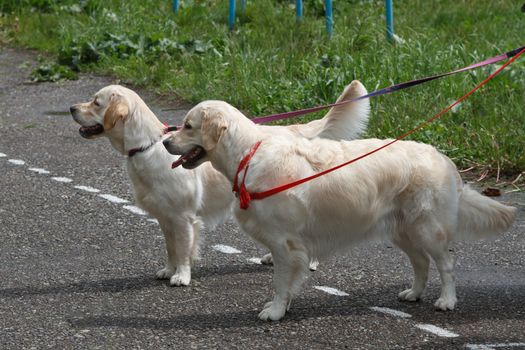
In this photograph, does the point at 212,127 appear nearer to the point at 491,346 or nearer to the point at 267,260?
the point at 267,260

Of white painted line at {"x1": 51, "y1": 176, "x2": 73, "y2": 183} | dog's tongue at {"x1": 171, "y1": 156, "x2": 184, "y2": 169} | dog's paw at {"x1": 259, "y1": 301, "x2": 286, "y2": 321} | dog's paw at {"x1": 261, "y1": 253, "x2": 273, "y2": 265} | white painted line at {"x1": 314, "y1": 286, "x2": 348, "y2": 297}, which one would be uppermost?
dog's tongue at {"x1": 171, "y1": 156, "x2": 184, "y2": 169}

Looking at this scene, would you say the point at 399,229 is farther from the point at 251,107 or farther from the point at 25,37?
the point at 25,37

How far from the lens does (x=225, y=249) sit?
7.18 meters

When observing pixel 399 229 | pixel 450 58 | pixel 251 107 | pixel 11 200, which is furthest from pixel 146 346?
pixel 450 58

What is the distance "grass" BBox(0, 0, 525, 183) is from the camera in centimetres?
951

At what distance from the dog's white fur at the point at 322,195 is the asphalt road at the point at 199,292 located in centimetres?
28

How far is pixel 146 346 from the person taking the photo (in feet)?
17.5

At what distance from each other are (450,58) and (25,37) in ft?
25.5

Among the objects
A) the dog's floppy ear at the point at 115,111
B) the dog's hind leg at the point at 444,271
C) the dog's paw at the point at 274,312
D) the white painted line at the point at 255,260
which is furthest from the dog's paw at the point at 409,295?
the dog's floppy ear at the point at 115,111

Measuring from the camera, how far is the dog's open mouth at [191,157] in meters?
5.82

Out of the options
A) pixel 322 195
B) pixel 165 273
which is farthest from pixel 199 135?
pixel 165 273

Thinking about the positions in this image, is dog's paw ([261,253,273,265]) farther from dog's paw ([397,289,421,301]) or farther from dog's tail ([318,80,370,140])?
dog's paw ([397,289,421,301])

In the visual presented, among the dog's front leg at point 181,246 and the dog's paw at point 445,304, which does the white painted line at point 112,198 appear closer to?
the dog's front leg at point 181,246

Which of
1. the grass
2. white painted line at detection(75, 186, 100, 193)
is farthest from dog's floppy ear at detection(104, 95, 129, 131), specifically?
the grass
